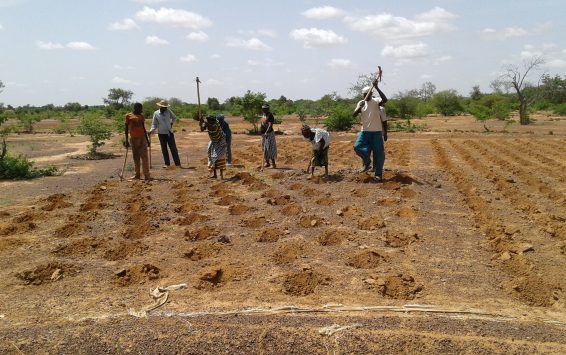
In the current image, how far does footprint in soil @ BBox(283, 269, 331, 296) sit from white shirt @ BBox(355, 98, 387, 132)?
391 centimetres

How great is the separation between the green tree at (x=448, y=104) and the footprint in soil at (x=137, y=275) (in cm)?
3548

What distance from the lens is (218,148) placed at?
8.52 meters

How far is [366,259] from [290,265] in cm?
72

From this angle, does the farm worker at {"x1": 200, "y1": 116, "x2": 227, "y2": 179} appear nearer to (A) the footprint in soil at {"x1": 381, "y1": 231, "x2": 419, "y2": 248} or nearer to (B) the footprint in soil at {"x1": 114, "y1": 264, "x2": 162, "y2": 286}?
(A) the footprint in soil at {"x1": 381, "y1": 231, "x2": 419, "y2": 248}

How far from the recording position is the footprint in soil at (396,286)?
3.66m

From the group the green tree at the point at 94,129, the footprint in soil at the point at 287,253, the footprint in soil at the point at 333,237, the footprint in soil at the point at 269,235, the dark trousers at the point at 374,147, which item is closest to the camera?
the footprint in soil at the point at 287,253

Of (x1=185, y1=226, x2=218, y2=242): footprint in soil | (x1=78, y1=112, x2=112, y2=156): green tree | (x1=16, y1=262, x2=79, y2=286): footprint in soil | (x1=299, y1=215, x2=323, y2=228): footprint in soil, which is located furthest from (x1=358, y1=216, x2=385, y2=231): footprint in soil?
(x1=78, y1=112, x2=112, y2=156): green tree

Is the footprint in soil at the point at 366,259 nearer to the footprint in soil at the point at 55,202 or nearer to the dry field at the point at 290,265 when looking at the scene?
the dry field at the point at 290,265

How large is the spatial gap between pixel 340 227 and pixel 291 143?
404 inches

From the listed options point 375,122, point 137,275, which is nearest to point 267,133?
point 375,122

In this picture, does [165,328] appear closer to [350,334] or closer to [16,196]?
[350,334]

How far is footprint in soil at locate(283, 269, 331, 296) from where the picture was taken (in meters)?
3.78

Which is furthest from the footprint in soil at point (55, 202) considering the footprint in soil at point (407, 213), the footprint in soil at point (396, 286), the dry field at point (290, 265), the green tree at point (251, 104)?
the green tree at point (251, 104)

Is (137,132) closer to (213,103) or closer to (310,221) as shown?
(310,221)
